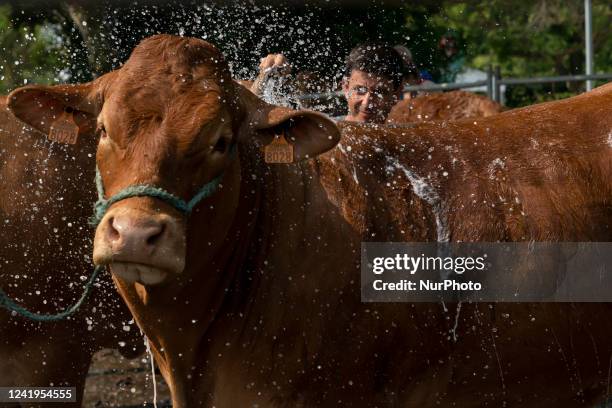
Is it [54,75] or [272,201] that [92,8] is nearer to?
[54,75]

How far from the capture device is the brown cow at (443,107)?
6.86 meters

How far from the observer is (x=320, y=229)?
3.80m

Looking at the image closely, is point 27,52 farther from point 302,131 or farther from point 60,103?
point 302,131

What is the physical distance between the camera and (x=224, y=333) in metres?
3.73

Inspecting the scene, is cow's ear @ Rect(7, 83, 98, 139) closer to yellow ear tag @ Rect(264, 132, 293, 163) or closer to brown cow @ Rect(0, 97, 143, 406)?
yellow ear tag @ Rect(264, 132, 293, 163)

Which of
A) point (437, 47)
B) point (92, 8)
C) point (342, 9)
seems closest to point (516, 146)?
point (92, 8)

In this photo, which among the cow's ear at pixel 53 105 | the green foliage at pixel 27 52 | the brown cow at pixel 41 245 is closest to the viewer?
the cow's ear at pixel 53 105

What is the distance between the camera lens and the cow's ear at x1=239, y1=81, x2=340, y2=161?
365 centimetres

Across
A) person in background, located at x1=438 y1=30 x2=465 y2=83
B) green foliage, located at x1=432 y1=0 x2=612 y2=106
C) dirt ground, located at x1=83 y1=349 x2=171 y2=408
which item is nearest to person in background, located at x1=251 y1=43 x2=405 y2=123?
dirt ground, located at x1=83 y1=349 x2=171 y2=408

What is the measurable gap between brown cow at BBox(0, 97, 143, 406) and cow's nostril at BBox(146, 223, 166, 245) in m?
1.77

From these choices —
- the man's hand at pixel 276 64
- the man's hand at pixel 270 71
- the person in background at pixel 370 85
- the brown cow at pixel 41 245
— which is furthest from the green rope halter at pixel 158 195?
the person in background at pixel 370 85

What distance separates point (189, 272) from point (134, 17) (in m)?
6.78

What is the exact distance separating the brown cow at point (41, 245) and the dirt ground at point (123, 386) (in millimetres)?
1854

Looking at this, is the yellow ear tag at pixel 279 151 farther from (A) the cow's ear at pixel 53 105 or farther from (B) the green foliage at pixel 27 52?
(B) the green foliage at pixel 27 52
